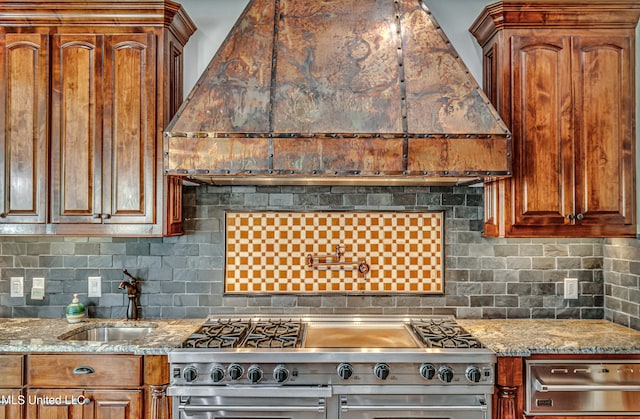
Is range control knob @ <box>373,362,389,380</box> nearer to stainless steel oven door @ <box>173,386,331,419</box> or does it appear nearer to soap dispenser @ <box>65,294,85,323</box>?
stainless steel oven door @ <box>173,386,331,419</box>

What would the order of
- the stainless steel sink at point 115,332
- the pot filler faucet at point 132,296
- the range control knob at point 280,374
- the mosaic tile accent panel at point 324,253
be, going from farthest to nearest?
the mosaic tile accent panel at point 324,253 < the pot filler faucet at point 132,296 < the stainless steel sink at point 115,332 < the range control knob at point 280,374

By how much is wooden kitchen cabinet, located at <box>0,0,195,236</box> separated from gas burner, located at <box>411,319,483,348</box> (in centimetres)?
156

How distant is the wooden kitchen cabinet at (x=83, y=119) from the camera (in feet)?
8.04

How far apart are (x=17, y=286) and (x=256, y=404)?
1.78 meters

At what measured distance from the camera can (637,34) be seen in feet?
8.06

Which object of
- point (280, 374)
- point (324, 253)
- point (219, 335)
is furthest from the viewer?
point (324, 253)

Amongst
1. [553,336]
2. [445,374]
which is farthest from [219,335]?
[553,336]

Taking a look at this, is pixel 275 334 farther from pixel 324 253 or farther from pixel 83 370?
pixel 83 370

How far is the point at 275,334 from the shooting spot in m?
2.43

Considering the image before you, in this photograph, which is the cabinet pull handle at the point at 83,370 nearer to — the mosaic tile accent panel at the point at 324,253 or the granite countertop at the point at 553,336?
the mosaic tile accent panel at the point at 324,253

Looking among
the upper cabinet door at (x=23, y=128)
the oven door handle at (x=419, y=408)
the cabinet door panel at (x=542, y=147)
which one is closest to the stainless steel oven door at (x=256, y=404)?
the oven door handle at (x=419, y=408)

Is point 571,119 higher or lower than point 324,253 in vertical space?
higher

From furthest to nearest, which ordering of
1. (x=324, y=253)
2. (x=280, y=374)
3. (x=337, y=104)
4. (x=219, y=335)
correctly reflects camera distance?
(x=324, y=253) → (x=219, y=335) → (x=337, y=104) → (x=280, y=374)

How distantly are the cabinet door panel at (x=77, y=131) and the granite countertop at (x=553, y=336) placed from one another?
2.21m
